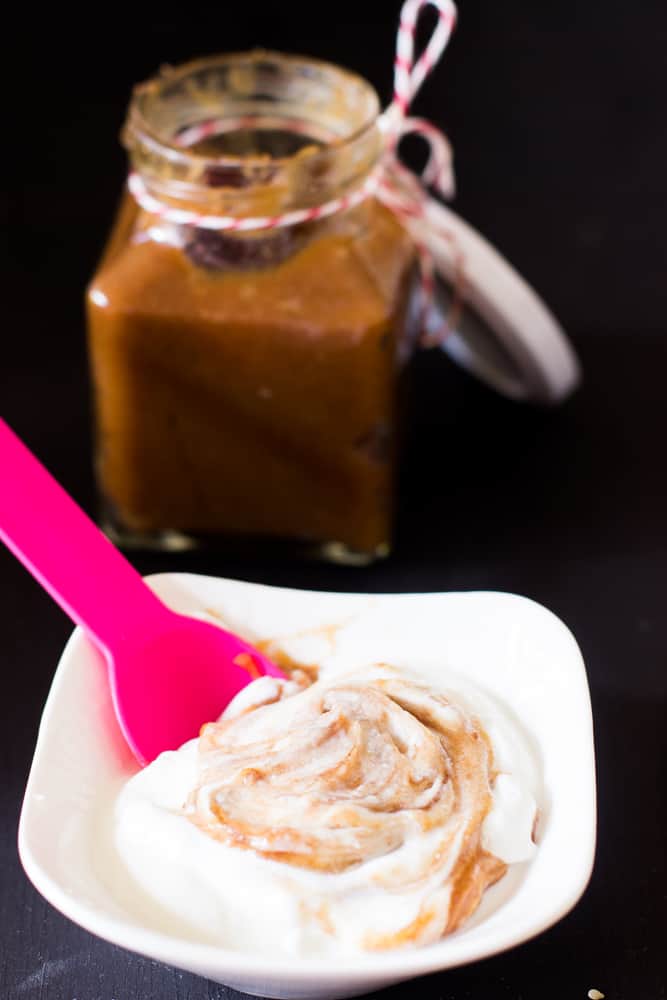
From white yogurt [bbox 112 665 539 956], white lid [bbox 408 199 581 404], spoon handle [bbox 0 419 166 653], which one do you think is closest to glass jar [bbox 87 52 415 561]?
white lid [bbox 408 199 581 404]

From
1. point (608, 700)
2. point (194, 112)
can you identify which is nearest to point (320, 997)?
point (608, 700)

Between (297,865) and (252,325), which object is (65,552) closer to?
(252,325)

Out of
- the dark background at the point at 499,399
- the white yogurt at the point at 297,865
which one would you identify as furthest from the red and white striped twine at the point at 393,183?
the white yogurt at the point at 297,865

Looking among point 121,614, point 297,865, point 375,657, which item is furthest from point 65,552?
point 297,865

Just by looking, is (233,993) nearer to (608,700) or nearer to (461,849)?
(461,849)

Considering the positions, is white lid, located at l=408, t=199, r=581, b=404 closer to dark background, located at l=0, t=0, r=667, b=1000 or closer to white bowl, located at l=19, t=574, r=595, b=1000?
dark background, located at l=0, t=0, r=667, b=1000
